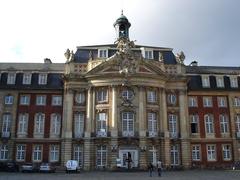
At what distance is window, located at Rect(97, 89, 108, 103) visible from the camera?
162 ft

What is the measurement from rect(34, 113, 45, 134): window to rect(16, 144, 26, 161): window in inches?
111

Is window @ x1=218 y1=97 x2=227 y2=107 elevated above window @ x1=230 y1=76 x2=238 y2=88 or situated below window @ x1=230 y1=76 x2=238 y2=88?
below

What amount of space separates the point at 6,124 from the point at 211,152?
30.5 metres

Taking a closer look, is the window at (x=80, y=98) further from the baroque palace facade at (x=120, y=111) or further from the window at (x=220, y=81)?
the window at (x=220, y=81)

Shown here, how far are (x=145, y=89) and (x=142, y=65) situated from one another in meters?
3.43

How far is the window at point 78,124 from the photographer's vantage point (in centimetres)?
4972

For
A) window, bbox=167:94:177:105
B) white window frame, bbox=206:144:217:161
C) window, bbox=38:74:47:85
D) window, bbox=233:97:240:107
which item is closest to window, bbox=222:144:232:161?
white window frame, bbox=206:144:217:161

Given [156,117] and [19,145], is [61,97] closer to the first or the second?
[19,145]

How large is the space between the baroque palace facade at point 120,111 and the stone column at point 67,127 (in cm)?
14

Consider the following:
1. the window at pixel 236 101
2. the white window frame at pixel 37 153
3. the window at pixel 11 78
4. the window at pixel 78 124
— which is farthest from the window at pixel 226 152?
the window at pixel 11 78

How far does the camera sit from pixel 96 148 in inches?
1892

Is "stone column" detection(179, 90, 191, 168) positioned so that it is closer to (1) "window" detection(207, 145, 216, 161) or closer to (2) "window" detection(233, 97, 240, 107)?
(1) "window" detection(207, 145, 216, 161)

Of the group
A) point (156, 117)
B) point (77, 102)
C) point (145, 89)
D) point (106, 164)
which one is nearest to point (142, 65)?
point (145, 89)

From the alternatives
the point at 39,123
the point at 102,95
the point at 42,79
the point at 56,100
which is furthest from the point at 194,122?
the point at 42,79
